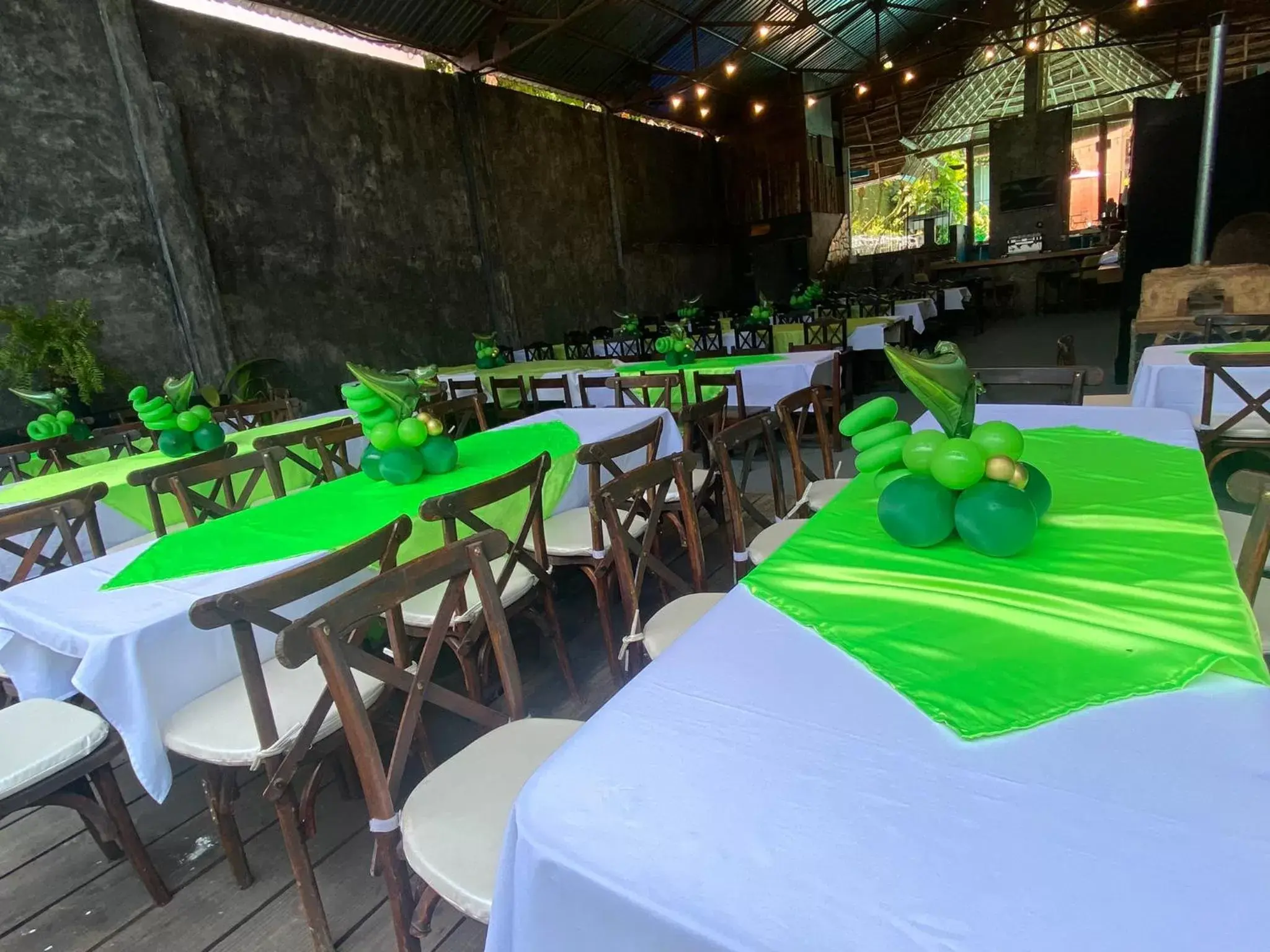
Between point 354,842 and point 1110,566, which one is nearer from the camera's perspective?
point 1110,566

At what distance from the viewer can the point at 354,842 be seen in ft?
5.70

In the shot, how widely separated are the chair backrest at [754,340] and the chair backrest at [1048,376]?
366 cm

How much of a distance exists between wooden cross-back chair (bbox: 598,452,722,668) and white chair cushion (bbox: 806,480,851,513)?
633mm

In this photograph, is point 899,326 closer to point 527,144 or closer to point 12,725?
point 527,144

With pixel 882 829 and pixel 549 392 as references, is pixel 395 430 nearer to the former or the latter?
pixel 882 829

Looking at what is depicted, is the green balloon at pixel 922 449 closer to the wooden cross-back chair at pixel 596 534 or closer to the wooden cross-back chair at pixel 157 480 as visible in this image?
the wooden cross-back chair at pixel 596 534

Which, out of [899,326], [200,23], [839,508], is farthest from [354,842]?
[200,23]

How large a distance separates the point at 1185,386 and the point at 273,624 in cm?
375

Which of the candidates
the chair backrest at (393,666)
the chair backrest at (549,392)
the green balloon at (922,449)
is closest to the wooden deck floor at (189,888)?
the chair backrest at (393,666)

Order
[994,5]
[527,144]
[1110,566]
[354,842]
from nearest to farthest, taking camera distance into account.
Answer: [1110,566] → [354,842] → [527,144] → [994,5]

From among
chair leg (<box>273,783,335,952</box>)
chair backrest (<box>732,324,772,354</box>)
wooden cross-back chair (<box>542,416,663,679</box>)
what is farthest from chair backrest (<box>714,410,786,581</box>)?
chair backrest (<box>732,324,772,354</box>)

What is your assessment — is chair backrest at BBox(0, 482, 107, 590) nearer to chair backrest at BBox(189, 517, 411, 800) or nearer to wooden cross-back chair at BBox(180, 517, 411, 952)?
wooden cross-back chair at BBox(180, 517, 411, 952)

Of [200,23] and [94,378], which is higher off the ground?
[200,23]

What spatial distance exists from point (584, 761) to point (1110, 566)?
3.15 feet
